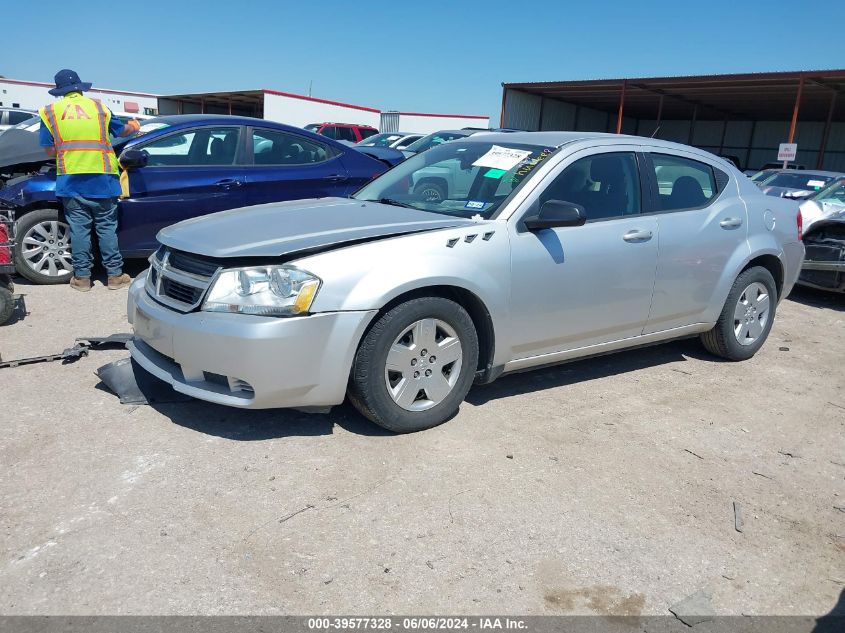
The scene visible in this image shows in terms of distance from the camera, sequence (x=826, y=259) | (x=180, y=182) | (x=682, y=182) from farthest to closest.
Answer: (x=826, y=259) < (x=180, y=182) < (x=682, y=182)

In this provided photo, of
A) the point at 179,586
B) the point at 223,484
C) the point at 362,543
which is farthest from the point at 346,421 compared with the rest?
the point at 179,586

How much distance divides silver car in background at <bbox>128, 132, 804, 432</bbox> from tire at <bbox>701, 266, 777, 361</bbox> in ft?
0.07

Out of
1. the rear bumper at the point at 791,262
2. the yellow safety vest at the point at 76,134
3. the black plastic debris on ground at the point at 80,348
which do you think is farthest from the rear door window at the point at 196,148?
the rear bumper at the point at 791,262

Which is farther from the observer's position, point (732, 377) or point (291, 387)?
point (732, 377)

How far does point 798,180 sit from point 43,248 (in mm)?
10521

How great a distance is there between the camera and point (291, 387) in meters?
3.32

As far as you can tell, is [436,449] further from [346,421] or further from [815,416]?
[815,416]

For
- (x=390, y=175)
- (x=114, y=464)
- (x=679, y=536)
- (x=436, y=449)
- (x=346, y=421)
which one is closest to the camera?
(x=679, y=536)

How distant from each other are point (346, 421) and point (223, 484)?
87 centimetres

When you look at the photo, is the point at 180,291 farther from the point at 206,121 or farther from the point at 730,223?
the point at 206,121

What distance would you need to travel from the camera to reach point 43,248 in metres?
6.56

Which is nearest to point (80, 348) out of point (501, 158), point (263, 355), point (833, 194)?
point (263, 355)

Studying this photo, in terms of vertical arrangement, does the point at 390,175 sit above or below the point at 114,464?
above

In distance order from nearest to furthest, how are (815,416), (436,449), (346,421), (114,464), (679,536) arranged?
(679,536), (114,464), (436,449), (346,421), (815,416)
